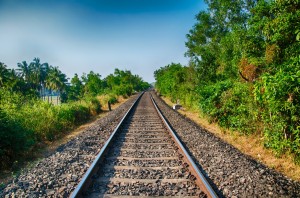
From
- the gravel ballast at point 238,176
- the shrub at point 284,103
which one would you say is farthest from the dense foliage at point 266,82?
the gravel ballast at point 238,176

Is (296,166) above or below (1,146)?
below

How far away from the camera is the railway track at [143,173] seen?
4.24 metres

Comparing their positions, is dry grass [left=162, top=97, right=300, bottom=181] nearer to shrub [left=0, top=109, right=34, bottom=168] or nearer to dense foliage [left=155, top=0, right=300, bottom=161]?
dense foliage [left=155, top=0, right=300, bottom=161]

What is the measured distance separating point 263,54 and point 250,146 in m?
2.89

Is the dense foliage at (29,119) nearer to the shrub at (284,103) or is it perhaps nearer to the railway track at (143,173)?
the railway track at (143,173)

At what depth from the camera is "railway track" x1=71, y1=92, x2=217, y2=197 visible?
4238 mm

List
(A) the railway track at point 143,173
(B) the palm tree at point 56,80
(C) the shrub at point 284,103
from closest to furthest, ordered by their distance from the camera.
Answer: (A) the railway track at point 143,173
(C) the shrub at point 284,103
(B) the palm tree at point 56,80

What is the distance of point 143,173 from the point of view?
5.14 m

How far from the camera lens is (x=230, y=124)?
10055 mm

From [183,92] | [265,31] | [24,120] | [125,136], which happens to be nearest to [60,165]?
[125,136]

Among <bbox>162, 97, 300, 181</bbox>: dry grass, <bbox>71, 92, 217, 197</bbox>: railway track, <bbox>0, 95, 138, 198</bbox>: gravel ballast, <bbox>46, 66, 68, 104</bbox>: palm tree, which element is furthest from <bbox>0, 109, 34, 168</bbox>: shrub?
<bbox>46, 66, 68, 104</bbox>: palm tree

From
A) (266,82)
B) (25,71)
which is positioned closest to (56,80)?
(25,71)

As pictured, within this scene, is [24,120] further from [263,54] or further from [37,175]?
[263,54]

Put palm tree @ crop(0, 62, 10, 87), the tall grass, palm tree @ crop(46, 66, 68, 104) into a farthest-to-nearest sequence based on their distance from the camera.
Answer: palm tree @ crop(46, 66, 68, 104)
palm tree @ crop(0, 62, 10, 87)
the tall grass
